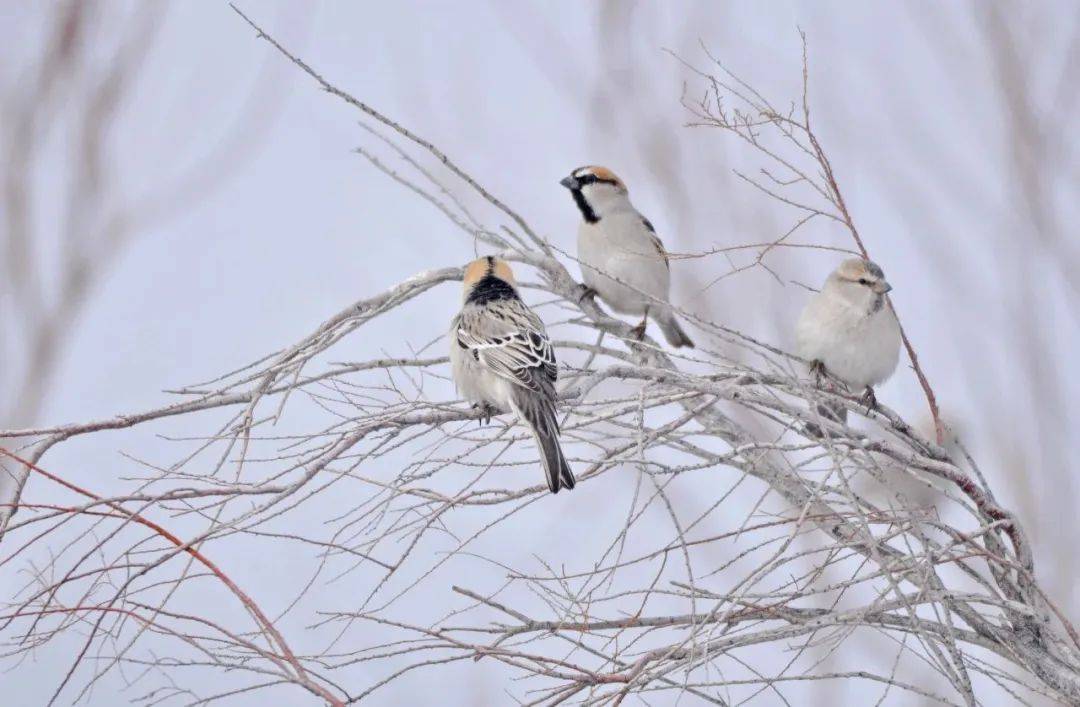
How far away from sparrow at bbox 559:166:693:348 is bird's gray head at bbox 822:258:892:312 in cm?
115

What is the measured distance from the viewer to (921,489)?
428 cm

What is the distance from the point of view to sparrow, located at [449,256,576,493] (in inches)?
168

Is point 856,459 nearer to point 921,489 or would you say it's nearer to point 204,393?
point 921,489

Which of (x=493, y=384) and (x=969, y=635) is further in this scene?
(x=493, y=384)

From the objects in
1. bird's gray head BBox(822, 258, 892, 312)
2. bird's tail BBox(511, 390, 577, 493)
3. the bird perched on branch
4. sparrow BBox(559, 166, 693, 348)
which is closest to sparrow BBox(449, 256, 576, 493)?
bird's tail BBox(511, 390, 577, 493)

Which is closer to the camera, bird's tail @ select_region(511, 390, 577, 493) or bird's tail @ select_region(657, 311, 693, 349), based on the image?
bird's tail @ select_region(511, 390, 577, 493)

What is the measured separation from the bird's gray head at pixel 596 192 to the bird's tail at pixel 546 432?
2330 mm

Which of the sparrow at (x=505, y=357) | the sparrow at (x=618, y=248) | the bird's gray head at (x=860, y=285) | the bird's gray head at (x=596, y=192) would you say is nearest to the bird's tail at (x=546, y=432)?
the sparrow at (x=505, y=357)

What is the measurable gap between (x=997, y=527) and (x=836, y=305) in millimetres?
1582

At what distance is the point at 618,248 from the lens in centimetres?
640

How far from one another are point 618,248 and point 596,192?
0.40 m

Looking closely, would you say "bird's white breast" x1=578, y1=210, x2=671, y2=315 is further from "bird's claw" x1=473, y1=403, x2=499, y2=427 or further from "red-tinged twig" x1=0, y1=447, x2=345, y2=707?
"red-tinged twig" x1=0, y1=447, x2=345, y2=707

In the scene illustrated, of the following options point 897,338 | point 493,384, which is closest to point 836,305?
point 897,338

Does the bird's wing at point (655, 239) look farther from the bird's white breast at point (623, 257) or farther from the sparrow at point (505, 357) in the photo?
the sparrow at point (505, 357)
